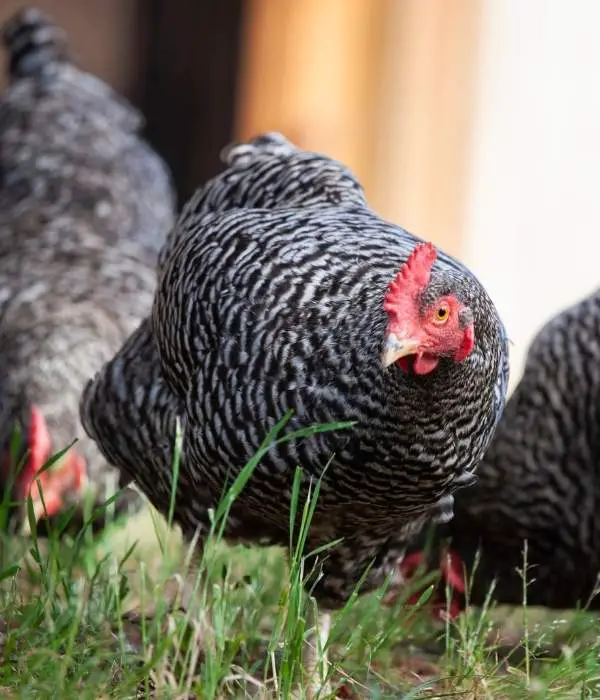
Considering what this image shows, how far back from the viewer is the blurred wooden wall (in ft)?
22.8

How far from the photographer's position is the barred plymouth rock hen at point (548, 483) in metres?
3.41

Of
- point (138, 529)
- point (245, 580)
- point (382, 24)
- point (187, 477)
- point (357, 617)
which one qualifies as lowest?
point (138, 529)

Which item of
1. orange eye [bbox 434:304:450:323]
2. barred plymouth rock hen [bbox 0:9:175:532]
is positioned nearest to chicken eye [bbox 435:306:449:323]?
orange eye [bbox 434:304:450:323]

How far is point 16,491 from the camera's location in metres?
3.82

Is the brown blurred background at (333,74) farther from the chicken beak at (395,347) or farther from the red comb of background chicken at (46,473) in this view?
the chicken beak at (395,347)

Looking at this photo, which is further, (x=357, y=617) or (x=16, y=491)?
(x=16, y=491)

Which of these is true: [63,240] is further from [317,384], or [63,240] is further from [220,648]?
→ [220,648]

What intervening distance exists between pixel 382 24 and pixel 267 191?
4021 millimetres

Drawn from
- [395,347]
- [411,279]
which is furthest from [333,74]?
[395,347]

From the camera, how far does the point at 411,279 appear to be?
2332 mm

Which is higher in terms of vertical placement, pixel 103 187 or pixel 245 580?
pixel 103 187

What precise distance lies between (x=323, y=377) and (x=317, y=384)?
0.07ft

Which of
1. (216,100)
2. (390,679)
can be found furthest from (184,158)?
(390,679)

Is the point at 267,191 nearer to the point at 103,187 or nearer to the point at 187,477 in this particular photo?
the point at 187,477
